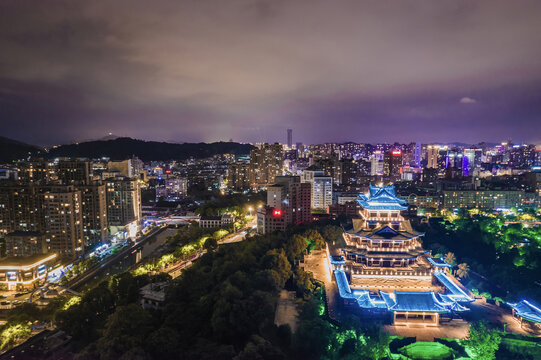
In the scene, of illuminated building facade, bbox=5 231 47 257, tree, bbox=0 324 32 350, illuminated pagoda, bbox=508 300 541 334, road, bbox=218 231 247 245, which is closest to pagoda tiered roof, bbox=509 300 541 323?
illuminated pagoda, bbox=508 300 541 334

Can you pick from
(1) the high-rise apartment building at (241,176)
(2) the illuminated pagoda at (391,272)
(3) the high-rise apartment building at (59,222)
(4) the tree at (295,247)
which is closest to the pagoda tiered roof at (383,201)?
(2) the illuminated pagoda at (391,272)

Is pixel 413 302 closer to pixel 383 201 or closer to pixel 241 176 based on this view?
pixel 383 201

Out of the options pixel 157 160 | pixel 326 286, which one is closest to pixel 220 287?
pixel 326 286

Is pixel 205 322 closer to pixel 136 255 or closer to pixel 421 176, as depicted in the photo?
pixel 136 255

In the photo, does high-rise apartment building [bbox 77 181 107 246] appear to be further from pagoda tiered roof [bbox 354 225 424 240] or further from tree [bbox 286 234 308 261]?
pagoda tiered roof [bbox 354 225 424 240]

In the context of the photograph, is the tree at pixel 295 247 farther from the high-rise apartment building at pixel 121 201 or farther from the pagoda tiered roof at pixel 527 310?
the high-rise apartment building at pixel 121 201
